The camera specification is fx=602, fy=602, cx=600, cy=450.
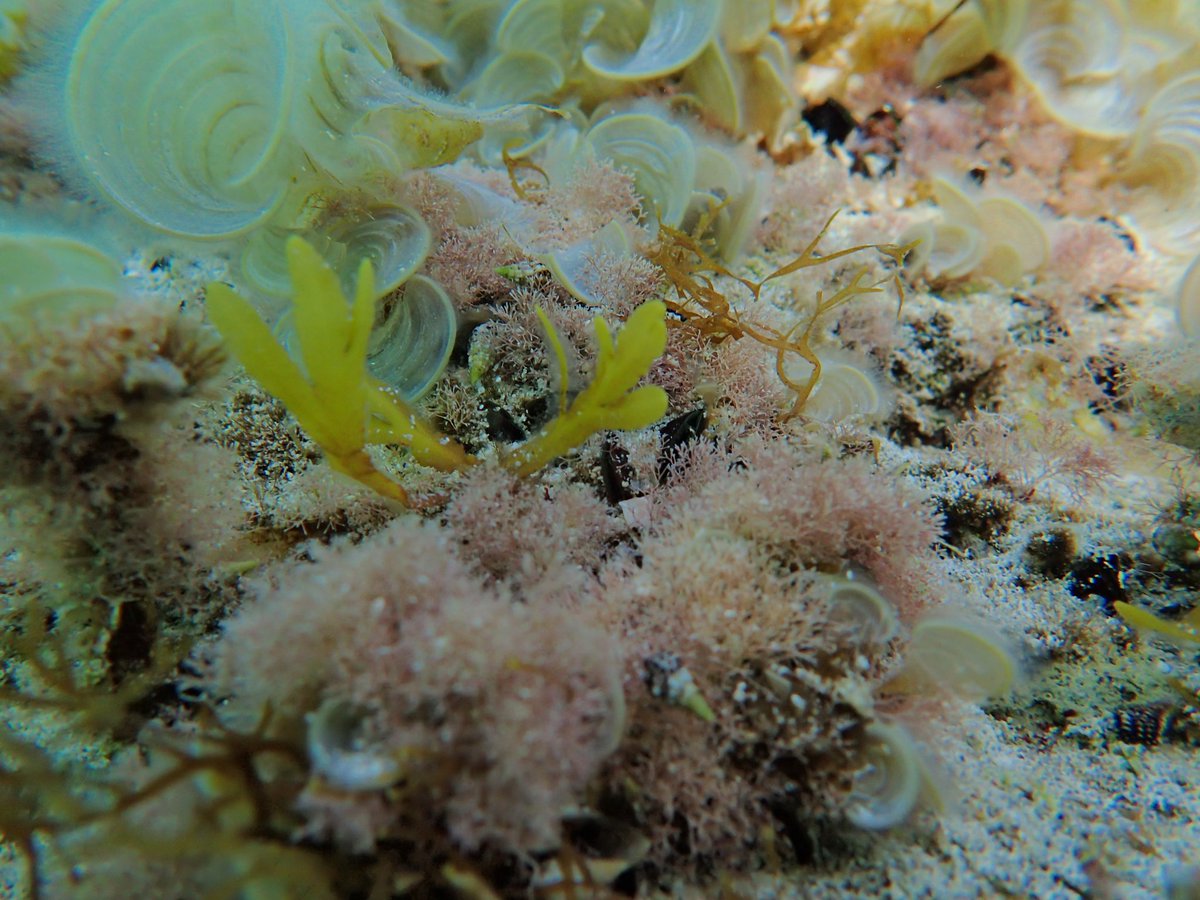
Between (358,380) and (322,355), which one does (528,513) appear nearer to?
(358,380)

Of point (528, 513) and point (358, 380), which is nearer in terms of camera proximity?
point (358, 380)

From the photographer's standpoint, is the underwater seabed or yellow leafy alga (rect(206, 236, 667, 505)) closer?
the underwater seabed

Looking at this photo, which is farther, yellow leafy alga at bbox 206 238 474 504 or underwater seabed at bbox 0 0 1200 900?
yellow leafy alga at bbox 206 238 474 504

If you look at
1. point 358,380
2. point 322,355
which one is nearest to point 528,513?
point 358,380

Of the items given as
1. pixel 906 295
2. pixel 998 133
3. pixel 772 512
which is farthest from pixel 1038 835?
pixel 998 133
